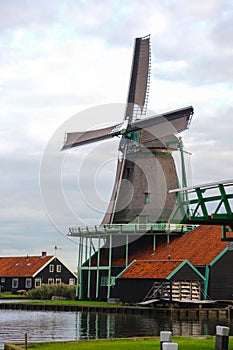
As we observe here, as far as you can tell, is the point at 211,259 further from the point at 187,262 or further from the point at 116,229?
the point at 116,229

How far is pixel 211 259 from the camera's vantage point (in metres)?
41.4

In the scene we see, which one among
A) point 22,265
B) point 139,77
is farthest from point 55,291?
point 22,265

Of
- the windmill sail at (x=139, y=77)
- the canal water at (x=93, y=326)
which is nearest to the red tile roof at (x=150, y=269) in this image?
the canal water at (x=93, y=326)

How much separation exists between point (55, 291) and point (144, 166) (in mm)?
11282

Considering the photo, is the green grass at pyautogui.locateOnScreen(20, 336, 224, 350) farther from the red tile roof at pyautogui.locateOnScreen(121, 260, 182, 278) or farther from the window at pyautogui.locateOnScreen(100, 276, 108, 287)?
the window at pyautogui.locateOnScreen(100, 276, 108, 287)

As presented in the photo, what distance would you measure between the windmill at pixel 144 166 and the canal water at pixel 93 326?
1128cm

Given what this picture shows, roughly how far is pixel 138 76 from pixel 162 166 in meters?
6.96

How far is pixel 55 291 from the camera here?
165 ft

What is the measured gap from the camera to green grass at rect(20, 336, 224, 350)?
16953 millimetres

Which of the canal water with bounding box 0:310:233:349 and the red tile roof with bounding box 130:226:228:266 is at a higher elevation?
the red tile roof with bounding box 130:226:228:266

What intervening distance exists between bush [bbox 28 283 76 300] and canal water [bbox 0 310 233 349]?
1349 cm

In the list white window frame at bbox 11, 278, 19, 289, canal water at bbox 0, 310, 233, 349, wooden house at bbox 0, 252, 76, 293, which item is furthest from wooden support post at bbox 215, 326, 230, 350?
white window frame at bbox 11, 278, 19, 289

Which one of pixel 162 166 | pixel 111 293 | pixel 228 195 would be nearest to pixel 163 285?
pixel 111 293

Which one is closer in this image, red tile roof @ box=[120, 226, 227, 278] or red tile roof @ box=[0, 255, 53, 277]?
red tile roof @ box=[120, 226, 227, 278]
